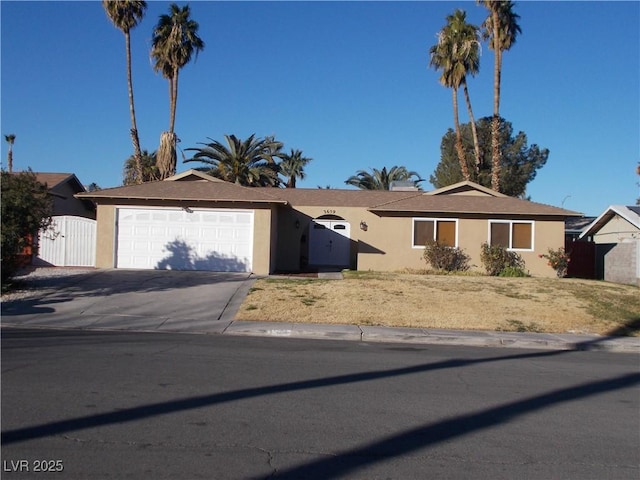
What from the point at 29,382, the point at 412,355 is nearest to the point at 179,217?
the point at 412,355

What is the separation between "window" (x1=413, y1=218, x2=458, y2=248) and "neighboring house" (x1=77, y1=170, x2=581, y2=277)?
0.04 m

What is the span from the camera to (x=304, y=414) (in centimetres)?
691

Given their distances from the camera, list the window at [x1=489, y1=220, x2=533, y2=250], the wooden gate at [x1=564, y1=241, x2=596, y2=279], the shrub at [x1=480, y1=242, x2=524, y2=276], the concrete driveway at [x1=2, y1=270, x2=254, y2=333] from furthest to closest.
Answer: the wooden gate at [x1=564, y1=241, x2=596, y2=279]
the window at [x1=489, y1=220, x2=533, y2=250]
the shrub at [x1=480, y1=242, x2=524, y2=276]
the concrete driveway at [x1=2, y1=270, x2=254, y2=333]

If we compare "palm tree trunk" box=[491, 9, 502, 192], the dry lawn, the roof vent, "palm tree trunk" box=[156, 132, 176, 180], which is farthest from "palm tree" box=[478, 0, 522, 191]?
"palm tree trunk" box=[156, 132, 176, 180]

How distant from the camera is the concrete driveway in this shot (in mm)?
14148

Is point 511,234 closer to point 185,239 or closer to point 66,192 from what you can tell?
point 185,239

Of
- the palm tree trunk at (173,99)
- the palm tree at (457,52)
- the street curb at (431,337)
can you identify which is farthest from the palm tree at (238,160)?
the street curb at (431,337)

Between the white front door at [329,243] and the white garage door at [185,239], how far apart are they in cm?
635

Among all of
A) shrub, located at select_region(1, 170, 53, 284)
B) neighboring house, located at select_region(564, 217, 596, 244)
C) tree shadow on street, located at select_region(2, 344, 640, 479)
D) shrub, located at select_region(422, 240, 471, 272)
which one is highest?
neighboring house, located at select_region(564, 217, 596, 244)

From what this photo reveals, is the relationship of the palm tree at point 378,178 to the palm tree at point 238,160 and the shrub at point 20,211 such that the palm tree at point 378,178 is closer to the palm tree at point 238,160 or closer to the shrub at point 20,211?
the palm tree at point 238,160

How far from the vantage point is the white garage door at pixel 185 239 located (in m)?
22.5

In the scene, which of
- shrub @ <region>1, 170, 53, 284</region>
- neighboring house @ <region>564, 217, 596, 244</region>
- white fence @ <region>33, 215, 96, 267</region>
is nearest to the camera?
shrub @ <region>1, 170, 53, 284</region>

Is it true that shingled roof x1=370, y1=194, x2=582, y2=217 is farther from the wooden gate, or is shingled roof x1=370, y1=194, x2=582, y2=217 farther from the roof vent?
the roof vent

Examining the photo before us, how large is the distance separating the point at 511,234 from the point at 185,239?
12704 mm
